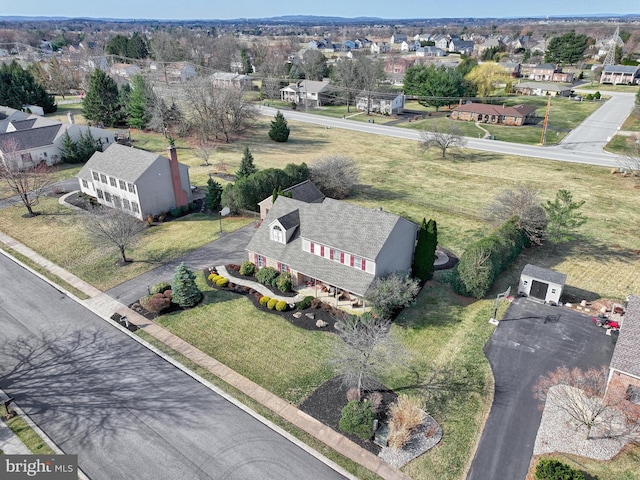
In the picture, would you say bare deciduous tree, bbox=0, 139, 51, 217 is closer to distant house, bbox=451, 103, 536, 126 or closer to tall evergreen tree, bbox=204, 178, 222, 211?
tall evergreen tree, bbox=204, 178, 222, 211

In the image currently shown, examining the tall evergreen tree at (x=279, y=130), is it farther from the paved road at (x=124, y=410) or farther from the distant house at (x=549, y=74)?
the distant house at (x=549, y=74)

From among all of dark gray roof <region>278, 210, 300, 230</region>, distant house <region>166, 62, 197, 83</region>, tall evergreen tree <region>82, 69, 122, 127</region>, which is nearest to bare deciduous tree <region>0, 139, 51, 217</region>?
tall evergreen tree <region>82, 69, 122, 127</region>

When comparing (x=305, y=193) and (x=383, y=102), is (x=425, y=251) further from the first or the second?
(x=383, y=102)

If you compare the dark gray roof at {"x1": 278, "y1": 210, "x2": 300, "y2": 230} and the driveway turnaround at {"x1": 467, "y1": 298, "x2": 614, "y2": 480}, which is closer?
the driveway turnaround at {"x1": 467, "y1": 298, "x2": 614, "y2": 480}

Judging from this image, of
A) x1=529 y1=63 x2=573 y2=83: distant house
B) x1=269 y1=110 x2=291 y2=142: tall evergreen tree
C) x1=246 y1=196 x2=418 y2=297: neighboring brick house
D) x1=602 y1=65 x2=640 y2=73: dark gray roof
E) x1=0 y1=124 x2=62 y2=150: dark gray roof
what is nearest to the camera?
x1=246 y1=196 x2=418 y2=297: neighboring brick house

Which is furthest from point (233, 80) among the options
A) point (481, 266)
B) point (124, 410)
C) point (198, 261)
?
point (124, 410)

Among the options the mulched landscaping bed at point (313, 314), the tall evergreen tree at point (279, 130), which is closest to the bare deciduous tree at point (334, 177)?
the mulched landscaping bed at point (313, 314)
